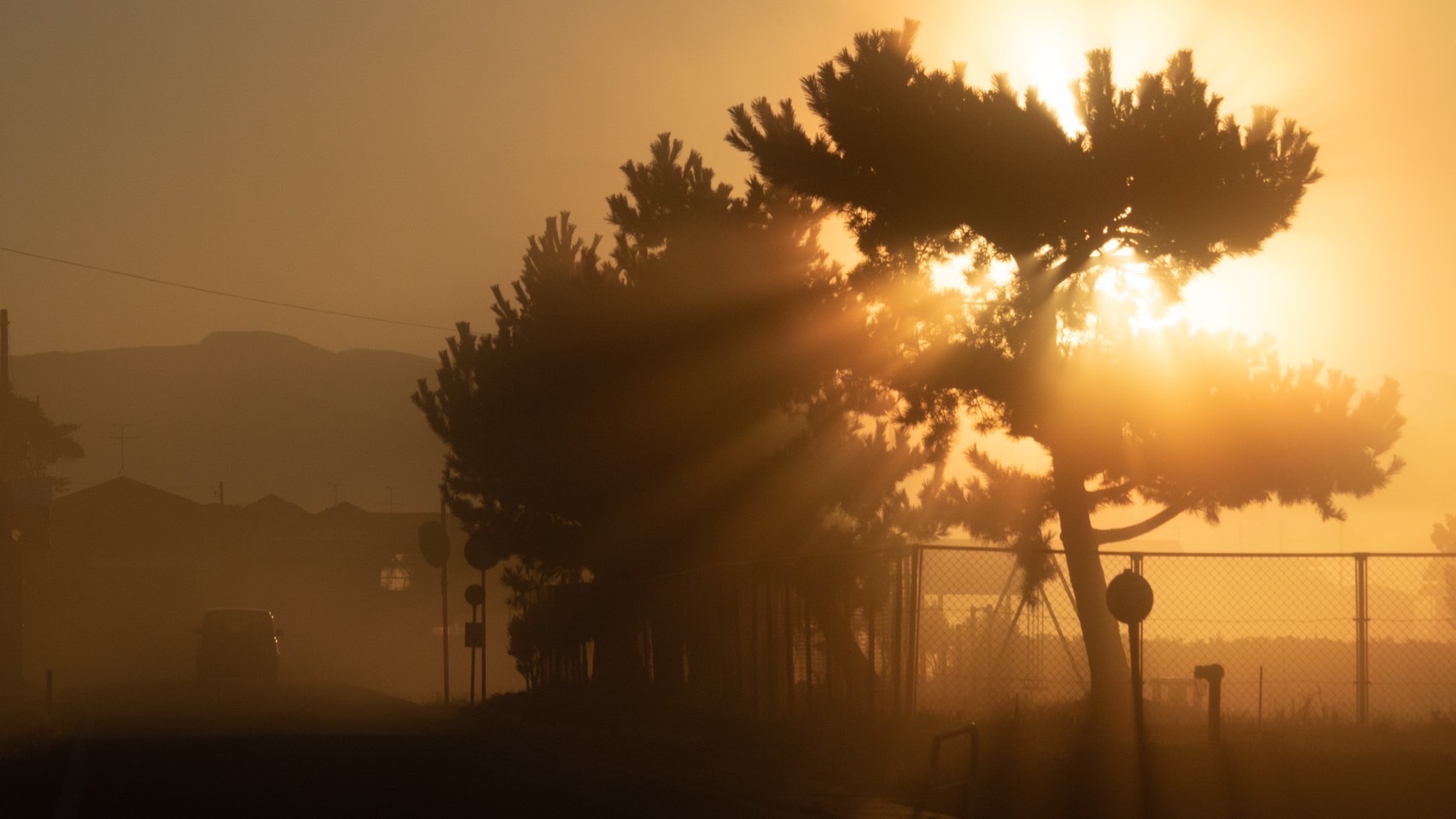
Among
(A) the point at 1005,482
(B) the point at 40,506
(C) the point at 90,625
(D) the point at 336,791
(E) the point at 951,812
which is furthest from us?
(C) the point at 90,625

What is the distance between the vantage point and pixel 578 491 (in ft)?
88.6

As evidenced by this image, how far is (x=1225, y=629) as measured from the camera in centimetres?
1655

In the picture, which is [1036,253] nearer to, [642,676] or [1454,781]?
[1454,781]

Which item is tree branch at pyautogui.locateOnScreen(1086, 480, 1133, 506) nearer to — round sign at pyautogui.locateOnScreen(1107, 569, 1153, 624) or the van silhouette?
round sign at pyautogui.locateOnScreen(1107, 569, 1153, 624)

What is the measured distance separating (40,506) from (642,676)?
19778mm

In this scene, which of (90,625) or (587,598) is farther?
(90,625)

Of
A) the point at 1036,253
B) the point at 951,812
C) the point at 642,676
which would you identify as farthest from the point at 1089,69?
the point at 642,676

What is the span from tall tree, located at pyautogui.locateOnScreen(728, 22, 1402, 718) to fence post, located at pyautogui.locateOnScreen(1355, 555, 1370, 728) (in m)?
2.43

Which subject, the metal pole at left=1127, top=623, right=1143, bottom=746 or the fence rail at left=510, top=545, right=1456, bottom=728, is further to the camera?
the fence rail at left=510, top=545, right=1456, bottom=728

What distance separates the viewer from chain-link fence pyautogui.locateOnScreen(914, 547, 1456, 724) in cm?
1661

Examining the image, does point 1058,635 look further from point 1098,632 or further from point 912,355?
point 912,355

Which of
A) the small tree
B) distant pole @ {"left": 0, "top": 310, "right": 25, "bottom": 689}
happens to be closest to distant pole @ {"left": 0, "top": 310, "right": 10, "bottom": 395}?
distant pole @ {"left": 0, "top": 310, "right": 25, "bottom": 689}

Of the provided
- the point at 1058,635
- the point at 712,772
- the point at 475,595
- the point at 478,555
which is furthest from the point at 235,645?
the point at 1058,635

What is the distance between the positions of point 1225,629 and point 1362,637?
4.62ft
